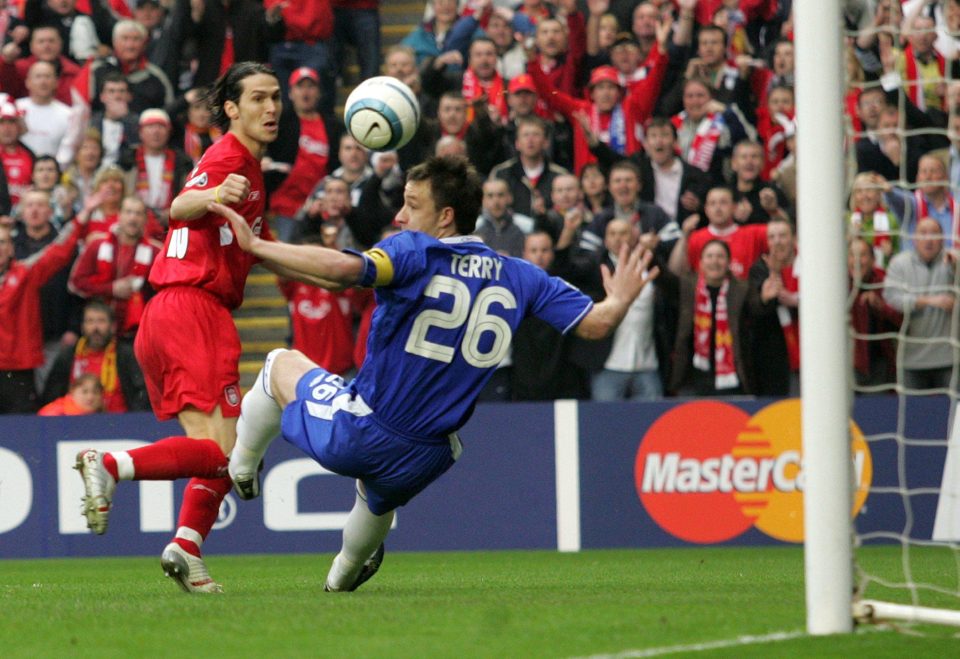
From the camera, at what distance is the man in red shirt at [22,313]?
13133 millimetres

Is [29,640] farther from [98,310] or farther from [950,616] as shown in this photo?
[98,310]

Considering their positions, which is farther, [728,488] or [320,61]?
[320,61]

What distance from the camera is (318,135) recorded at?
1445 centimetres

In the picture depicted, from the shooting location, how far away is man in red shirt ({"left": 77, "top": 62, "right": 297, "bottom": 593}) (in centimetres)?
727

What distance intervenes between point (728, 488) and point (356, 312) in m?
3.41

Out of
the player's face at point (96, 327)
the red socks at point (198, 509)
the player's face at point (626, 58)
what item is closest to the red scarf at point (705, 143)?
the player's face at point (626, 58)

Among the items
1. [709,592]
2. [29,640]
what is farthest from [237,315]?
[29,640]

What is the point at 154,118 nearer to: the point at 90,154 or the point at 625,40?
the point at 90,154

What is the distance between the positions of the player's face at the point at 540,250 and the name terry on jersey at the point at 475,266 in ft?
17.9

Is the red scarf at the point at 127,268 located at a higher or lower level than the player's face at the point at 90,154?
lower

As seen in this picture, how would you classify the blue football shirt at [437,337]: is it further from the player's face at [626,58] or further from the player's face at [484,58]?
the player's face at [626,58]

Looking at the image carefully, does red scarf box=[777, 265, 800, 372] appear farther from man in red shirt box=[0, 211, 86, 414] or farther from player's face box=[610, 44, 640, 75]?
man in red shirt box=[0, 211, 86, 414]

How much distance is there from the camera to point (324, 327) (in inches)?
512

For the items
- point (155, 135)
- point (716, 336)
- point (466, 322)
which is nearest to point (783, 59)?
point (716, 336)
